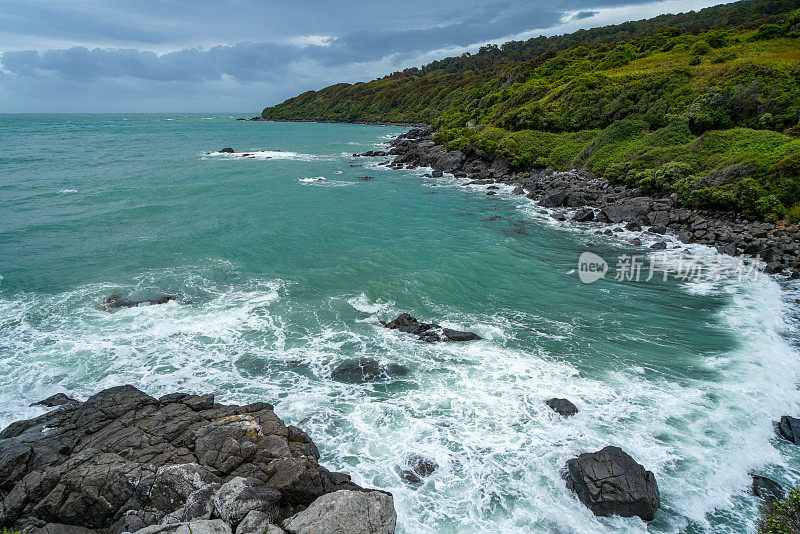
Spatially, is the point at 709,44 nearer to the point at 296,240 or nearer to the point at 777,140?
the point at 777,140

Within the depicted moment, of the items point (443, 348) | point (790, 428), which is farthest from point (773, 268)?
point (443, 348)

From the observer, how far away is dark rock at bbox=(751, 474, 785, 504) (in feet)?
35.2

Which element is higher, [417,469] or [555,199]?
[555,199]

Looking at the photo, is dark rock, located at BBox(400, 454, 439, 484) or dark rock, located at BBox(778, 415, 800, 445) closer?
dark rock, located at BBox(400, 454, 439, 484)

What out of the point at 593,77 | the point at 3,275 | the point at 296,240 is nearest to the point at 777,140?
the point at 593,77

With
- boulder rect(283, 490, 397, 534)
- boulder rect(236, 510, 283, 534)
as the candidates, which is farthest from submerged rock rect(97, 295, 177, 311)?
boulder rect(283, 490, 397, 534)

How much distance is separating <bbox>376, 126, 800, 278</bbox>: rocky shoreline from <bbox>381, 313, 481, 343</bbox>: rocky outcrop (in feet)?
60.2

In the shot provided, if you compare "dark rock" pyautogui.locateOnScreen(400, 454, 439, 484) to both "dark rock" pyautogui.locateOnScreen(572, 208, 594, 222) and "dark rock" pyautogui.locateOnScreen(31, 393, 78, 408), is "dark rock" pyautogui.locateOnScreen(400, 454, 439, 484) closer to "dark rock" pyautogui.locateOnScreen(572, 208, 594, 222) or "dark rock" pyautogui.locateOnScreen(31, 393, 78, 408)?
"dark rock" pyautogui.locateOnScreen(31, 393, 78, 408)

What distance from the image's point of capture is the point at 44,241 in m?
30.8

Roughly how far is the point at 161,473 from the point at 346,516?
4.90m

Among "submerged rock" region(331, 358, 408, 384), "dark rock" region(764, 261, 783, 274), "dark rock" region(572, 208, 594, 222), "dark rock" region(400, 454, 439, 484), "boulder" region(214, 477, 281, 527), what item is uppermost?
"dark rock" region(572, 208, 594, 222)

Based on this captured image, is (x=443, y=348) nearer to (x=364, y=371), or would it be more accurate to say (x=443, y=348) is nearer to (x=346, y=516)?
(x=364, y=371)

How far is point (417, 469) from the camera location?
1201 cm

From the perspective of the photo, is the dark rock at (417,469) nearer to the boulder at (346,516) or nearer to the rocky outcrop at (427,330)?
the boulder at (346,516)
